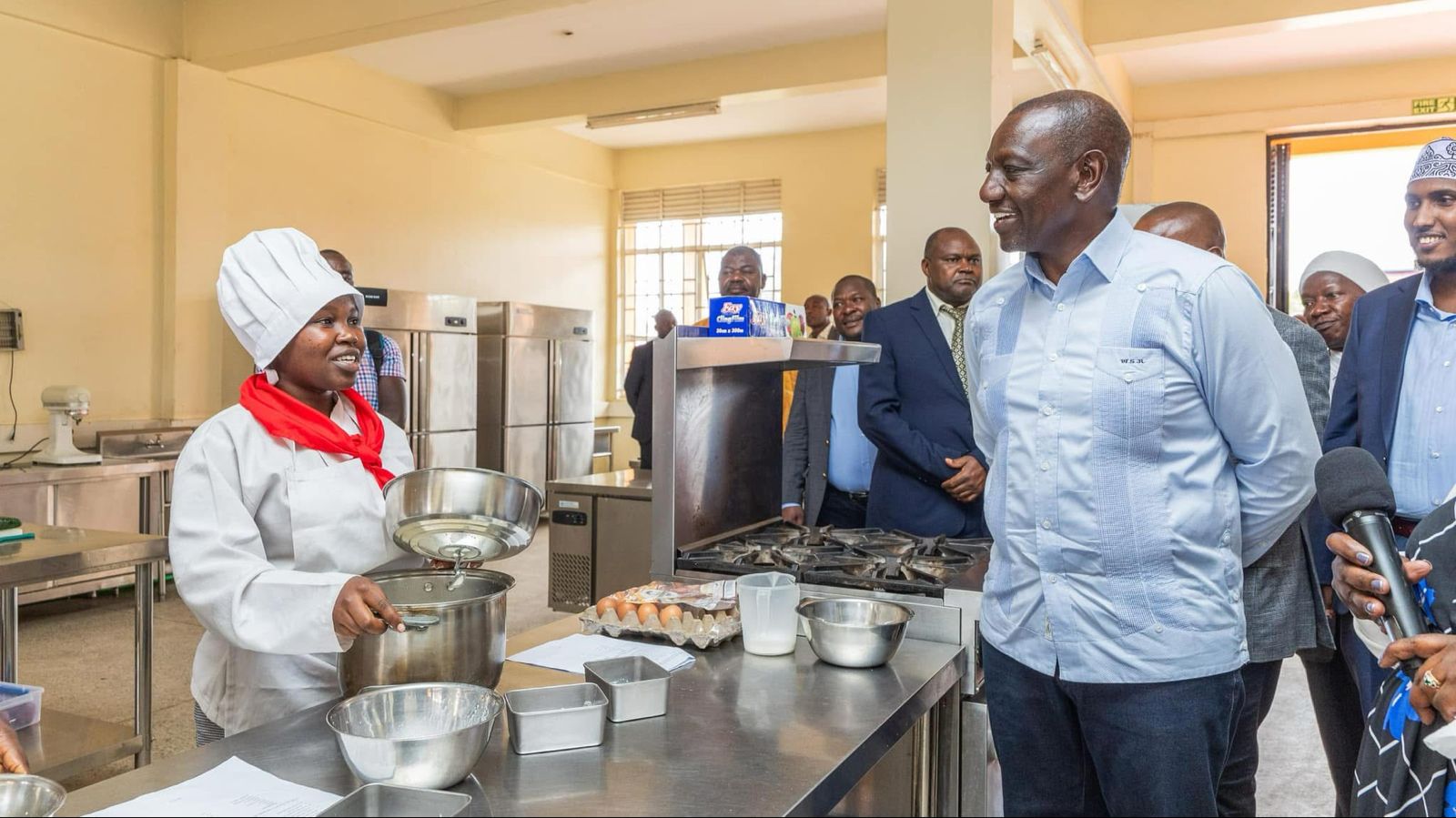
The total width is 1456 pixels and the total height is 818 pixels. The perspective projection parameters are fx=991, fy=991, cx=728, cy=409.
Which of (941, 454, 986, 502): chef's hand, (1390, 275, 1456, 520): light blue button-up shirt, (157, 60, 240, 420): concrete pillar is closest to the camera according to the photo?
(1390, 275, 1456, 520): light blue button-up shirt

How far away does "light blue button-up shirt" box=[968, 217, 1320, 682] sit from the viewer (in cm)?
139

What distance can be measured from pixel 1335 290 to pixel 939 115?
1.52 metres

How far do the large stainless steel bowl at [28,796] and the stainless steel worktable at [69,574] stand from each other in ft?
4.51

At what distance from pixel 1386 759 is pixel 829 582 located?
0.98 meters

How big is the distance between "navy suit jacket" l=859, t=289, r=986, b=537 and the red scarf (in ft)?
4.49

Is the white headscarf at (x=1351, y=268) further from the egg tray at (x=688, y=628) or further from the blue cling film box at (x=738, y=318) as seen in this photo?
the egg tray at (x=688, y=628)

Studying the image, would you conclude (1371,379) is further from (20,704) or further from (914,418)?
(20,704)

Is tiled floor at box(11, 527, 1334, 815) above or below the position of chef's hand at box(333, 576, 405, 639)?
below

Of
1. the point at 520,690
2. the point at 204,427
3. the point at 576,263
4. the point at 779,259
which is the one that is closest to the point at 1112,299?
the point at 520,690

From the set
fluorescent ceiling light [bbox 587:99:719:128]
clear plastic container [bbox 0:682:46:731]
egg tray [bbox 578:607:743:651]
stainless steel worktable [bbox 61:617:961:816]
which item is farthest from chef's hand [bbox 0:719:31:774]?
fluorescent ceiling light [bbox 587:99:719:128]

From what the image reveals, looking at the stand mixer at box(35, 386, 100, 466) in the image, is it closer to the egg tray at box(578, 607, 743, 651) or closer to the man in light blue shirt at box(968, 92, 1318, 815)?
the egg tray at box(578, 607, 743, 651)

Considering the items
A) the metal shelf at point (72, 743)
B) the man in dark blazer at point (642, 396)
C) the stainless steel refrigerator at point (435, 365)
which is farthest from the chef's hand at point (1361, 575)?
the stainless steel refrigerator at point (435, 365)

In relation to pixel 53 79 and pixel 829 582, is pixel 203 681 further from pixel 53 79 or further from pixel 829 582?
pixel 53 79

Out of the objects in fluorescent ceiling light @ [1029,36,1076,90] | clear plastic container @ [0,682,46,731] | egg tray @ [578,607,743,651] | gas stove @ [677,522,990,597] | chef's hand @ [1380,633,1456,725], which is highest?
fluorescent ceiling light @ [1029,36,1076,90]
